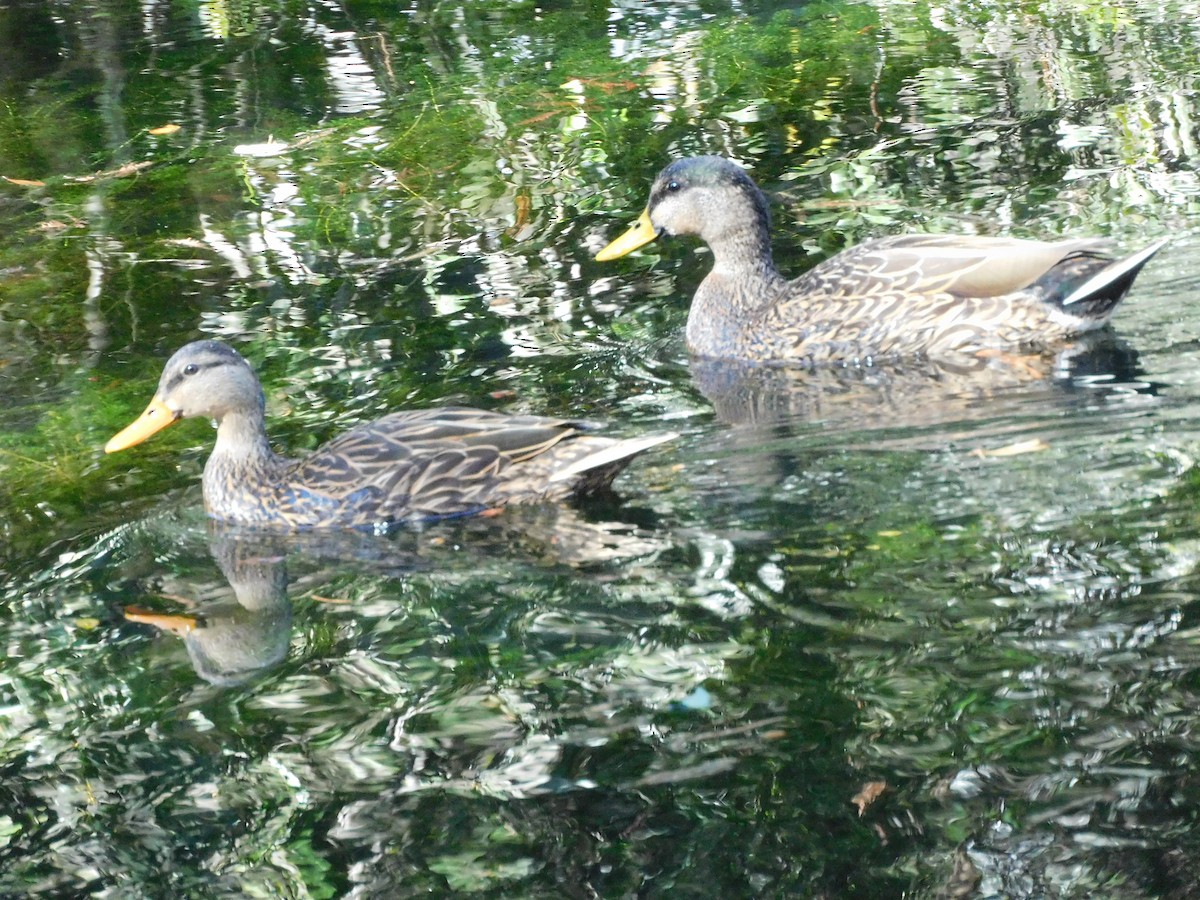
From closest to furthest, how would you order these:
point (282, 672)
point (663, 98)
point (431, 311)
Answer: point (282, 672), point (431, 311), point (663, 98)

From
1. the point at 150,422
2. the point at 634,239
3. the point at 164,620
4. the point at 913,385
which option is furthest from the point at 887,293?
the point at 164,620

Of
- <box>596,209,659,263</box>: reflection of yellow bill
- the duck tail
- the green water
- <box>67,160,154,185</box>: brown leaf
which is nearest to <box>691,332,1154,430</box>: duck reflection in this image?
the green water

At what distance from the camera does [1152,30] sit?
14766mm

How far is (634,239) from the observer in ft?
32.8

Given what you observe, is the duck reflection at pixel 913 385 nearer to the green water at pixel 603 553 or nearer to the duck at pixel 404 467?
the green water at pixel 603 553

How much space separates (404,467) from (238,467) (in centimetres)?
85

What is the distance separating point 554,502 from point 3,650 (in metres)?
2.35

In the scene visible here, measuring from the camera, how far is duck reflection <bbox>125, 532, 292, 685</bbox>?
6078 millimetres

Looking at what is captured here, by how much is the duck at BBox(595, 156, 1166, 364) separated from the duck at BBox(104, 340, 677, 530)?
6.64 ft

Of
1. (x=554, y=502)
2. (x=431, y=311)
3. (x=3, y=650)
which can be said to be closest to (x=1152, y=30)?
(x=431, y=311)

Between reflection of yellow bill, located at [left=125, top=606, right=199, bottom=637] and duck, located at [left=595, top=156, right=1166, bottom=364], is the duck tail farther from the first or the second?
reflection of yellow bill, located at [left=125, top=606, right=199, bottom=637]

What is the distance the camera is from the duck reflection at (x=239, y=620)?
239 inches

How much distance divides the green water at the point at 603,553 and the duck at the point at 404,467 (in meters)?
0.14

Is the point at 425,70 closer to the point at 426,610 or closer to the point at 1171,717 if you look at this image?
the point at 426,610
